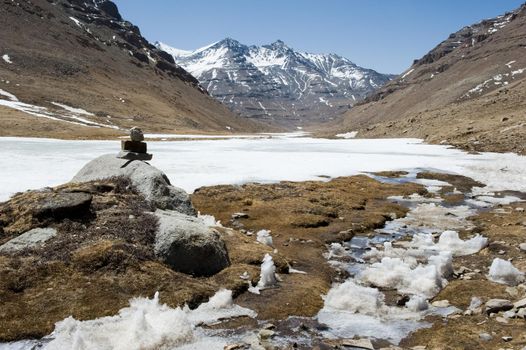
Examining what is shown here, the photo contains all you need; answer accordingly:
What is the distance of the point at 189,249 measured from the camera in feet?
48.4

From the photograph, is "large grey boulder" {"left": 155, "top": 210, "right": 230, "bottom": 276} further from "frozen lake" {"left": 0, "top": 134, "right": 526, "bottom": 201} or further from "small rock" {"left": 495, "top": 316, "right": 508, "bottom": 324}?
"frozen lake" {"left": 0, "top": 134, "right": 526, "bottom": 201}

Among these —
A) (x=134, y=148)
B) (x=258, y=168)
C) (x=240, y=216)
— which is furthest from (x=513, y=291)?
(x=258, y=168)

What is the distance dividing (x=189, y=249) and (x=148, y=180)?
5.57 m

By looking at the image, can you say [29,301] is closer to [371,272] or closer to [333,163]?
[371,272]

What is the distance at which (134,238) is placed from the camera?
15141mm

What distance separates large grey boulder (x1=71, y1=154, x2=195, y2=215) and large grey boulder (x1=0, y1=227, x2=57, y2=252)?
466cm

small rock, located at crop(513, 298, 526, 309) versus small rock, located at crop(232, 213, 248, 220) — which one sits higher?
small rock, located at crop(513, 298, 526, 309)

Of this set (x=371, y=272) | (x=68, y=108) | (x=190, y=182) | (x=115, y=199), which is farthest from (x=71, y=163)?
(x=68, y=108)

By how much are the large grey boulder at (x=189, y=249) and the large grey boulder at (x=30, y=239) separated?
11.3ft

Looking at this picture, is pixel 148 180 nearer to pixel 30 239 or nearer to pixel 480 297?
pixel 30 239

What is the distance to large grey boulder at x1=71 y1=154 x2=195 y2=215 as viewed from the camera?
18922 mm

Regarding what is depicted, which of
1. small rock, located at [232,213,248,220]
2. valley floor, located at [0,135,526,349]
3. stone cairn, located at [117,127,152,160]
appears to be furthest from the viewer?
small rock, located at [232,213,248,220]

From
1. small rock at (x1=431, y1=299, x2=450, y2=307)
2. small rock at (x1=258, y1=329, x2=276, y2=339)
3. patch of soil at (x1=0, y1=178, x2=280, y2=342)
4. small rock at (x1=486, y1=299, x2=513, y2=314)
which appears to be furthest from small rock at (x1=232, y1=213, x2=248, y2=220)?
small rock at (x1=486, y1=299, x2=513, y2=314)

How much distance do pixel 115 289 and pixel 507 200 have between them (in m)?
27.6
